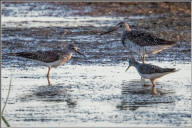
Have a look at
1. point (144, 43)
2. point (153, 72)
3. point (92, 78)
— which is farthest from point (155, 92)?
point (144, 43)

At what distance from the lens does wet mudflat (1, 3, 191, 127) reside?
834 centimetres

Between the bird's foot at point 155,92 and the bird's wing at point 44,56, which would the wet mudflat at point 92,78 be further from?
the bird's wing at point 44,56

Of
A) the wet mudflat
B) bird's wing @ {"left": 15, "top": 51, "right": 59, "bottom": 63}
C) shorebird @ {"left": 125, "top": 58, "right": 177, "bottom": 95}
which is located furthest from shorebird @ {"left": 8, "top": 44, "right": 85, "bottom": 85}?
shorebird @ {"left": 125, "top": 58, "right": 177, "bottom": 95}

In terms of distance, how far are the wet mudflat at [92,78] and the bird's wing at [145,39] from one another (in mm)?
527

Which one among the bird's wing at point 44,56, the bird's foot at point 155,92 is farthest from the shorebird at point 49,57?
the bird's foot at point 155,92

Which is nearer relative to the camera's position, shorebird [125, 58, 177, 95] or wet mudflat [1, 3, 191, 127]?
wet mudflat [1, 3, 191, 127]

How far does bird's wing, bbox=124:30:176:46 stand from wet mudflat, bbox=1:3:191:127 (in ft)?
1.73

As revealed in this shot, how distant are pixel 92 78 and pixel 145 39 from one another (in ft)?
6.51

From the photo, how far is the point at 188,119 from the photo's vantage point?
807 centimetres

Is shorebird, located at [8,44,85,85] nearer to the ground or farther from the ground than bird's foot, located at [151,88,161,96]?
farther from the ground

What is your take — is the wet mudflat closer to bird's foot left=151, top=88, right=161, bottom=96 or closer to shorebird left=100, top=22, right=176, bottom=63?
bird's foot left=151, top=88, right=161, bottom=96

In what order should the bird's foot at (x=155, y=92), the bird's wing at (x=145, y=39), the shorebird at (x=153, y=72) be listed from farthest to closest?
the bird's wing at (x=145, y=39)
the shorebird at (x=153, y=72)
the bird's foot at (x=155, y=92)

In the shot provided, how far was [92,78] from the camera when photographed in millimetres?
11195

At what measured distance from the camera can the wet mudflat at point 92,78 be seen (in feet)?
27.4
